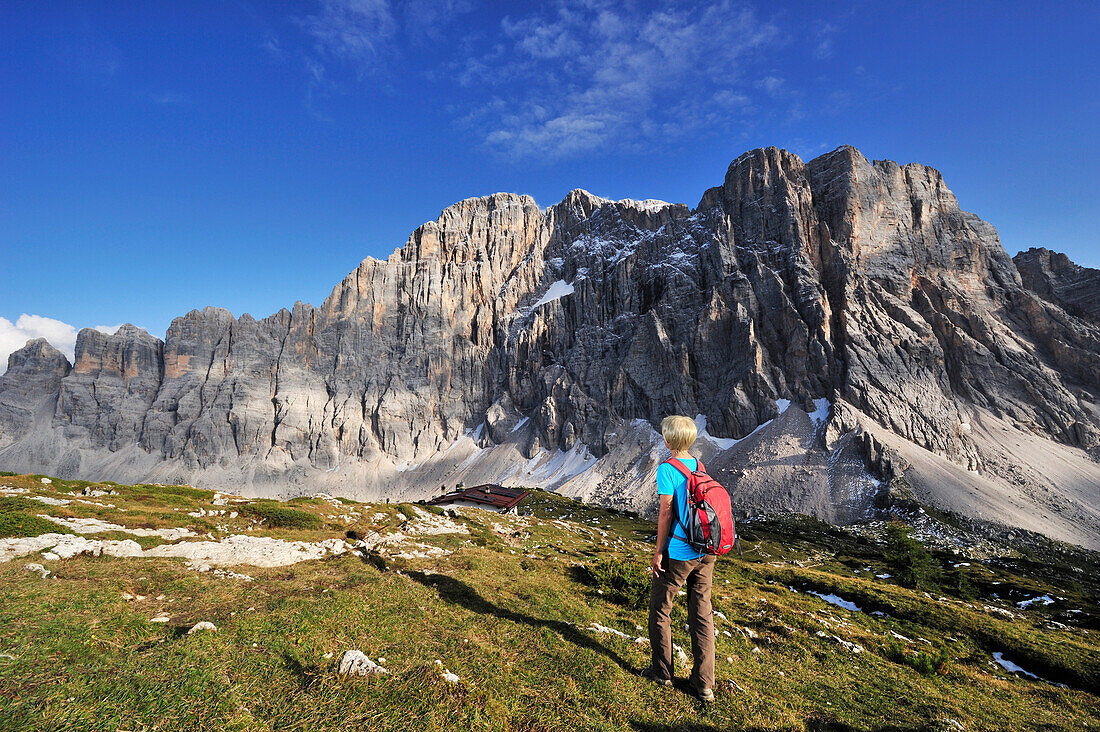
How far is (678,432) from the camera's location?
26.5ft

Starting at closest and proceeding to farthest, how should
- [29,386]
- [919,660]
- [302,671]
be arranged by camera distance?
[302,671]
[919,660]
[29,386]

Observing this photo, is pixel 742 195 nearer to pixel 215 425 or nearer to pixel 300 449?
pixel 300 449

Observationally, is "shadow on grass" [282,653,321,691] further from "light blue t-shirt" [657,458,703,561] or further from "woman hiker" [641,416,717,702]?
"light blue t-shirt" [657,458,703,561]

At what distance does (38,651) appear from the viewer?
6020mm

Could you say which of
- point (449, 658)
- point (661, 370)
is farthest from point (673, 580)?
point (661, 370)

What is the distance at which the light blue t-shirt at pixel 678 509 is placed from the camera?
7.44 meters

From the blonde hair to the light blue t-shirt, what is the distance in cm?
51

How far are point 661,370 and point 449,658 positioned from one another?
136 meters

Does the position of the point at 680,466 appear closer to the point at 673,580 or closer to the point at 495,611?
the point at 673,580

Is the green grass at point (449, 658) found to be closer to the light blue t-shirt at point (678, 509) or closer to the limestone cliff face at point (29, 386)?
the light blue t-shirt at point (678, 509)

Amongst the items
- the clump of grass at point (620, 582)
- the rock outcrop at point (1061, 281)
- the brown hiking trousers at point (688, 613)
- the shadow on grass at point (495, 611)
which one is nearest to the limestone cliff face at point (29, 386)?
the shadow on grass at point (495, 611)

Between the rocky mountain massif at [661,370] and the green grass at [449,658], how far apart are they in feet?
308

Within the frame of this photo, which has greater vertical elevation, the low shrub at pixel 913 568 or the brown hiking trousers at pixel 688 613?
the brown hiking trousers at pixel 688 613

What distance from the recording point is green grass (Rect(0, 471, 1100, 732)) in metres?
5.39
